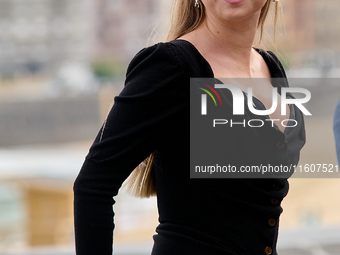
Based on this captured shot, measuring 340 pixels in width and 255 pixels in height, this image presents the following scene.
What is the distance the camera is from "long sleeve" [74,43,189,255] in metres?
0.85

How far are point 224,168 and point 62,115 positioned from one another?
21.6m

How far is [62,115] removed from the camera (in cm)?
2212

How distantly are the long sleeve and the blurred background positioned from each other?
0.81ft

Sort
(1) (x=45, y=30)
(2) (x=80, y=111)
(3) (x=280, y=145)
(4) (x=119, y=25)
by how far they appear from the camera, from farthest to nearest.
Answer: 1. (4) (x=119, y=25)
2. (1) (x=45, y=30)
3. (2) (x=80, y=111)
4. (3) (x=280, y=145)

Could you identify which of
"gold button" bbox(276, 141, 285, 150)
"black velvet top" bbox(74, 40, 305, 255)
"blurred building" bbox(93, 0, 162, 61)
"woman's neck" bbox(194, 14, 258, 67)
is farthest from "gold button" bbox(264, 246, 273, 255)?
"blurred building" bbox(93, 0, 162, 61)

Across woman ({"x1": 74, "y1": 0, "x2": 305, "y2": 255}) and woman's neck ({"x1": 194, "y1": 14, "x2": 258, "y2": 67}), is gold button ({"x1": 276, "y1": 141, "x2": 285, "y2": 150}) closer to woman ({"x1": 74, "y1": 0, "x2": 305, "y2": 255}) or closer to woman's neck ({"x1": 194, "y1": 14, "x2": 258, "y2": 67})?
woman ({"x1": 74, "y1": 0, "x2": 305, "y2": 255})

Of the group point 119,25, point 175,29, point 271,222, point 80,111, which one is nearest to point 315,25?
point 119,25

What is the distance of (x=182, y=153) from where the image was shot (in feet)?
2.97

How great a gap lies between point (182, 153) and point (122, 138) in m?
0.11

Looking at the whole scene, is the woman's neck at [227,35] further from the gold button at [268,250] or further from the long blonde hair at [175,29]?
the gold button at [268,250]

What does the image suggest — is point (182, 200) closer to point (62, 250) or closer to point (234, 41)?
point (234, 41)

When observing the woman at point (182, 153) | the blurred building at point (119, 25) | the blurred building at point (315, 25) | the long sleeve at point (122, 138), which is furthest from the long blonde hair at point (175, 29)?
the blurred building at point (119, 25)

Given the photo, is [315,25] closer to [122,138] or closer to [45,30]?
[45,30]

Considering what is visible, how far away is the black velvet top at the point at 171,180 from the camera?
0.85m
